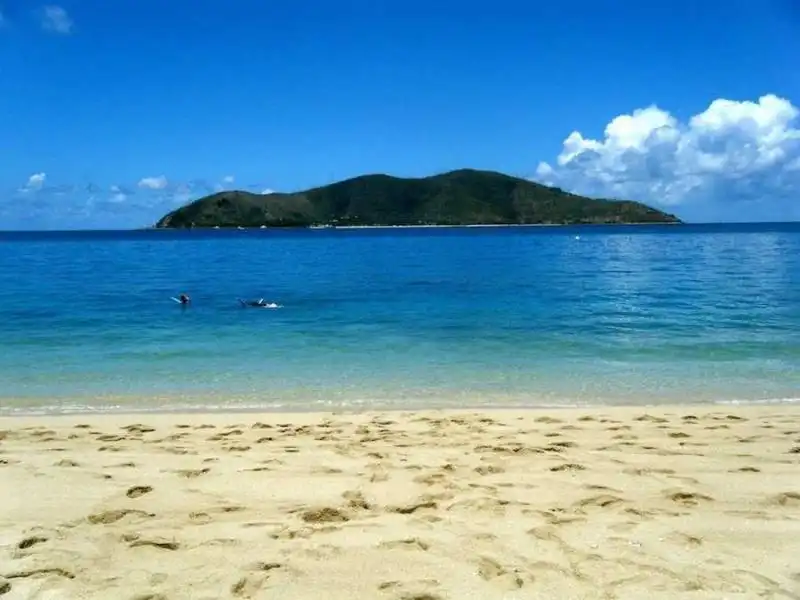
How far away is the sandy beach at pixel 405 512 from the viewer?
495cm

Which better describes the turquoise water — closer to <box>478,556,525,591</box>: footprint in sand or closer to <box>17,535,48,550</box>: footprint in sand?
<box>17,535,48,550</box>: footprint in sand

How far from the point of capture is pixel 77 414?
11273 mm

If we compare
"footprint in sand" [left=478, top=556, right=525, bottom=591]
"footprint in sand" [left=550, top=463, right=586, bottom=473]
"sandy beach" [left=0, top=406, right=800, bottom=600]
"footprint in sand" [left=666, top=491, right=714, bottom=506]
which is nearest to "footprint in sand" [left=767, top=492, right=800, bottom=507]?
"sandy beach" [left=0, top=406, right=800, bottom=600]

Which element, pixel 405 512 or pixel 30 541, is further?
pixel 405 512

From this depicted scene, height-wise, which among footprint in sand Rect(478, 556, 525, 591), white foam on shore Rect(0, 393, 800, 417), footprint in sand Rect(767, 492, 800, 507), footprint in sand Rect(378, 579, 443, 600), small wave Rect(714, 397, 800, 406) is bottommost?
small wave Rect(714, 397, 800, 406)

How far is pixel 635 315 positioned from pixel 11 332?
21037 millimetres

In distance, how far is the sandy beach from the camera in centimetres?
495

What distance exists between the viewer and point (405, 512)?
6.18 metres

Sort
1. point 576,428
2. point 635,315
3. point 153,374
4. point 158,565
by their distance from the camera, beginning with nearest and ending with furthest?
point 158,565
point 576,428
point 153,374
point 635,315

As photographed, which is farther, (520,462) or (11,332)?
(11,332)

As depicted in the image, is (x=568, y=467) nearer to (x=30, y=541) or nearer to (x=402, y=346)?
(x=30, y=541)

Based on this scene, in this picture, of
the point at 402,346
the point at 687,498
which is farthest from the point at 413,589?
the point at 402,346

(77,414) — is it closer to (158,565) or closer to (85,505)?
(85,505)

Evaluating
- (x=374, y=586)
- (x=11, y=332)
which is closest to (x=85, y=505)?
(x=374, y=586)
